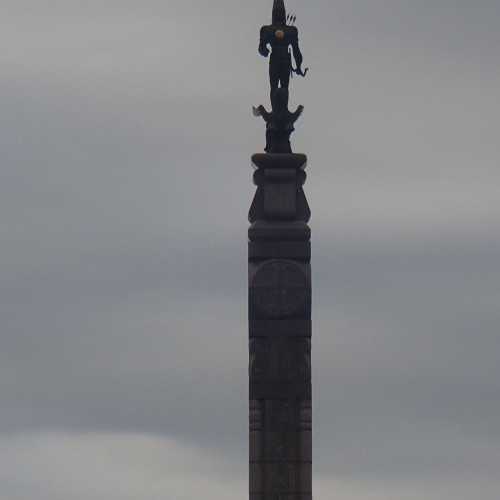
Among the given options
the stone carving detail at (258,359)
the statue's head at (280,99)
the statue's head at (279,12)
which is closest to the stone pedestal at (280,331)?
the stone carving detail at (258,359)

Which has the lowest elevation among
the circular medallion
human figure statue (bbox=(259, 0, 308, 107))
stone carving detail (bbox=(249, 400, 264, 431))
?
stone carving detail (bbox=(249, 400, 264, 431))

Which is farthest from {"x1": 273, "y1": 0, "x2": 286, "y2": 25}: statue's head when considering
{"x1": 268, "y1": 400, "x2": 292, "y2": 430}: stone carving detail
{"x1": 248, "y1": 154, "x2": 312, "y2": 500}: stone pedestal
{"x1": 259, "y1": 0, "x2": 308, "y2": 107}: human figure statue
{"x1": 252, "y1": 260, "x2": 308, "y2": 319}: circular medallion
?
{"x1": 268, "y1": 400, "x2": 292, "y2": 430}: stone carving detail

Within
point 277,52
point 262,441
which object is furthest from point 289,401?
point 277,52

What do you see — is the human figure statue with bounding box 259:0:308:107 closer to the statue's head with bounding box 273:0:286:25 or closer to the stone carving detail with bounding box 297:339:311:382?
the statue's head with bounding box 273:0:286:25

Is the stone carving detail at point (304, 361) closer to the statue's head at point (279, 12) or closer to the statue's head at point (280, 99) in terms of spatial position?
the statue's head at point (280, 99)

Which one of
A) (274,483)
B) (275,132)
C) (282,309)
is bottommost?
(274,483)

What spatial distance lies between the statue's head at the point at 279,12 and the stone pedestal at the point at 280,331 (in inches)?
171

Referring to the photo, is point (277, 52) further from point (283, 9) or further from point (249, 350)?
point (249, 350)

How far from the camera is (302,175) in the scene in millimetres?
66375

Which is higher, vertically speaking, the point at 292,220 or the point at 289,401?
the point at 292,220

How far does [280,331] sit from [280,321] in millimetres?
281

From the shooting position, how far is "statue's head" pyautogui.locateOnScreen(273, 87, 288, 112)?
67125 millimetres

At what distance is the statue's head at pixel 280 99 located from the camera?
220 ft

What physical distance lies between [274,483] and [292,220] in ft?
24.4
